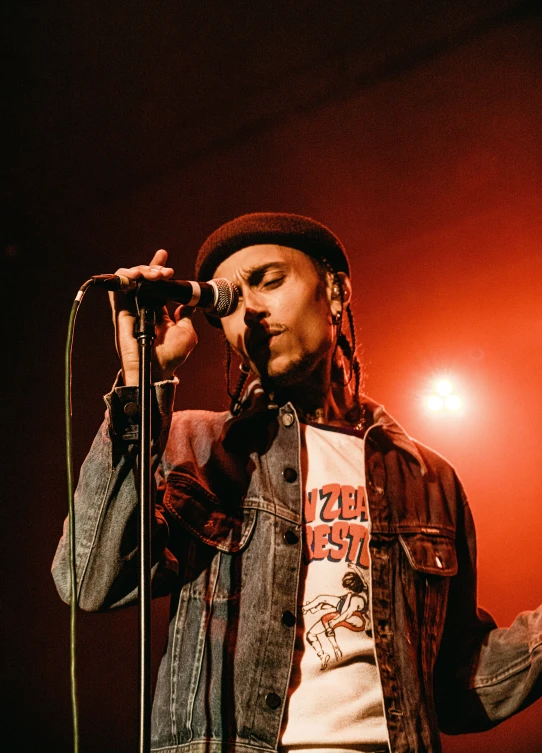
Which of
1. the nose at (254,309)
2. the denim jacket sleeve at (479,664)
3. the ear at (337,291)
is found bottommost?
the denim jacket sleeve at (479,664)

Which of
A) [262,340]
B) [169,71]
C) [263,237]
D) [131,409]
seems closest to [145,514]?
[131,409]

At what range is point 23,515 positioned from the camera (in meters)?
→ 2.86

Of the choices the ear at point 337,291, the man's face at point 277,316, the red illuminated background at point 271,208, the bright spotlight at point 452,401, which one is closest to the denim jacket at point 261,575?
the man's face at point 277,316

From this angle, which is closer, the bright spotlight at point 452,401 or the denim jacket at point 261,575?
the denim jacket at point 261,575

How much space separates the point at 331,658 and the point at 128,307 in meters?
0.86

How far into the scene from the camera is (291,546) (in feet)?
5.74

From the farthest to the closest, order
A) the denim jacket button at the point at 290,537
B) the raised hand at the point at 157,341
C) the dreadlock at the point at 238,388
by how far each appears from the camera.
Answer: the dreadlock at the point at 238,388 → the denim jacket button at the point at 290,537 → the raised hand at the point at 157,341

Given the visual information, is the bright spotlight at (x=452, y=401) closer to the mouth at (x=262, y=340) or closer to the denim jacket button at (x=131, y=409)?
the mouth at (x=262, y=340)

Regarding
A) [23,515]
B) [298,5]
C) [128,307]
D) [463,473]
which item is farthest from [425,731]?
[298,5]

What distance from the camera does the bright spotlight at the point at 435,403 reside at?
3742 millimetres

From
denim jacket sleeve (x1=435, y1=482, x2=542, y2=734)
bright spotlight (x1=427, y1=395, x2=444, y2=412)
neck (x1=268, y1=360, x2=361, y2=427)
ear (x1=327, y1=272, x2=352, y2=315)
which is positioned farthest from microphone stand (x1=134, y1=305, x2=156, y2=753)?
bright spotlight (x1=427, y1=395, x2=444, y2=412)

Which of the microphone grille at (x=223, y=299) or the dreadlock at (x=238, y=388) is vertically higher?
the microphone grille at (x=223, y=299)

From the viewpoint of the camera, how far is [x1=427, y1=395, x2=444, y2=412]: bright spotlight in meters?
3.74

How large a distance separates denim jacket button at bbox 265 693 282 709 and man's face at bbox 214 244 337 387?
2.62ft
